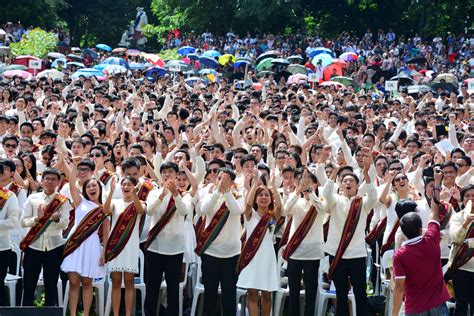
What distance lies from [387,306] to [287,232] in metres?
1.21

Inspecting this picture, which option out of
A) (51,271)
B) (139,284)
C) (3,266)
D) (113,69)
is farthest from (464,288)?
(113,69)

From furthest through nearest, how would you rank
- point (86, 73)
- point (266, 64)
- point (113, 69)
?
point (266, 64), point (113, 69), point (86, 73)

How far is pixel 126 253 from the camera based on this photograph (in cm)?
979

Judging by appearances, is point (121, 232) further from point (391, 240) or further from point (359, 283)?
point (391, 240)

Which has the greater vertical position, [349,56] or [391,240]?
[349,56]

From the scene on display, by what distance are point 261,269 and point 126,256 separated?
4.18 ft

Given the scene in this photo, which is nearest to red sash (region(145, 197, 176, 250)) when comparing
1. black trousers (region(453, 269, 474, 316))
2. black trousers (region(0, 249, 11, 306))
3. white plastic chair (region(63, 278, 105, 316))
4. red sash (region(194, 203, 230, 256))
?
red sash (region(194, 203, 230, 256))

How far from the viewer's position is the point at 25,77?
24203mm

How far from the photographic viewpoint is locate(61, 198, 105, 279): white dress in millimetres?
9617

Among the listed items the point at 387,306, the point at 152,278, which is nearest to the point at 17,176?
the point at 152,278

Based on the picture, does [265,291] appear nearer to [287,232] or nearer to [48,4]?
[287,232]

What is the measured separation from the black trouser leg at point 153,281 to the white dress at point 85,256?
1.47 feet

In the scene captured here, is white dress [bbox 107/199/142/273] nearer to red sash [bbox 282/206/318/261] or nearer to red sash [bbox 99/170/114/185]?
Answer: red sash [bbox 99/170/114/185]

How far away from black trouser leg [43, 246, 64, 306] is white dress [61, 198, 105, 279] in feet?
0.57
